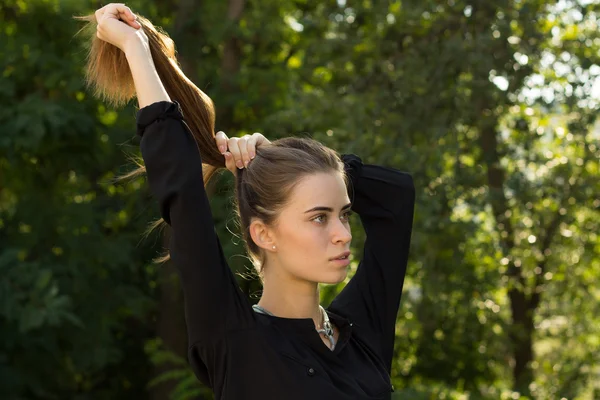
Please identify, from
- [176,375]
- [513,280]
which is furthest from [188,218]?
[513,280]

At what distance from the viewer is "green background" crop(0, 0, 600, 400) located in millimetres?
5746

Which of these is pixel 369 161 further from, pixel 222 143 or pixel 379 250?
pixel 222 143

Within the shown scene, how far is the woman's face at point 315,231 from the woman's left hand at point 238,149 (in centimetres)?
17

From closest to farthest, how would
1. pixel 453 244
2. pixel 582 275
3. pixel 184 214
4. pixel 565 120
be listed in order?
pixel 184 214
pixel 453 244
pixel 565 120
pixel 582 275

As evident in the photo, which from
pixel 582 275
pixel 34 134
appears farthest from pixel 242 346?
pixel 582 275

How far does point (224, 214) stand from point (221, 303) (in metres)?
4.52

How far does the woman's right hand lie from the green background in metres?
3.46

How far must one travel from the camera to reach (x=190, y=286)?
1.81 metres

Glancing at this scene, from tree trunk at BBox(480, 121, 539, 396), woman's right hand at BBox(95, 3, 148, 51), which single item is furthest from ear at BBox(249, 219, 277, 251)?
tree trunk at BBox(480, 121, 539, 396)

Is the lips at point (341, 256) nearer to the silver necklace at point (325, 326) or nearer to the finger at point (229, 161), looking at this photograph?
the silver necklace at point (325, 326)

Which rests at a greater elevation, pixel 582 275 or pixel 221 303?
pixel 221 303

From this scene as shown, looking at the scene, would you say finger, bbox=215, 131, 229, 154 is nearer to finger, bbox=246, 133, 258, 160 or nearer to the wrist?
finger, bbox=246, 133, 258, 160

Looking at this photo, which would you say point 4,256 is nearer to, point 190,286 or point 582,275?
point 582,275

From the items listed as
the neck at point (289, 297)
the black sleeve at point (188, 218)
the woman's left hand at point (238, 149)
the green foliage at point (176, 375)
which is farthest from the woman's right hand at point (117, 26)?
the green foliage at point (176, 375)
